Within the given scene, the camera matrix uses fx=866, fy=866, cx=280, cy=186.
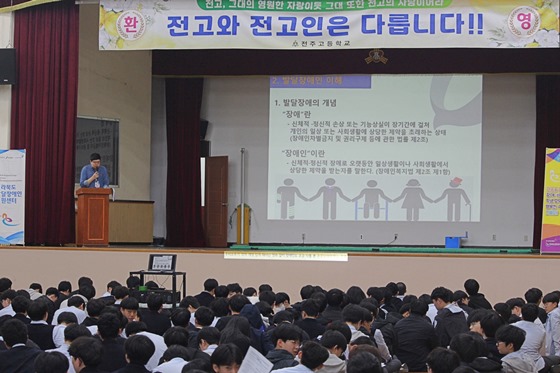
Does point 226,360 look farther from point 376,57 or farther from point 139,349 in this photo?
point 376,57

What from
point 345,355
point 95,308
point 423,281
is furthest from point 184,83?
point 345,355

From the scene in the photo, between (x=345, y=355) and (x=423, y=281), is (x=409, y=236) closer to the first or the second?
(x=423, y=281)

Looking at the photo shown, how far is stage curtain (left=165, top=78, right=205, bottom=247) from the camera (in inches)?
500

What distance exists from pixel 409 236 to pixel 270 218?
201cm

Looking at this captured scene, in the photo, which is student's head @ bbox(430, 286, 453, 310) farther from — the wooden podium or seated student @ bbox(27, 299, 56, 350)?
the wooden podium

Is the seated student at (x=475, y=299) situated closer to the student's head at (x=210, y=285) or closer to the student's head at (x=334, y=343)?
the student's head at (x=210, y=285)

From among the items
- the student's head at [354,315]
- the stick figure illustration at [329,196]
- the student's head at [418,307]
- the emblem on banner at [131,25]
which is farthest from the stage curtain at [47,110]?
the student's head at [354,315]

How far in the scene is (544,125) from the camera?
12.2 metres

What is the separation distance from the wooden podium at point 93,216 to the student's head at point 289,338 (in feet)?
18.2

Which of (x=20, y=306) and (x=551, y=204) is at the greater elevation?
(x=551, y=204)

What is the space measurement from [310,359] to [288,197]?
28.3 feet

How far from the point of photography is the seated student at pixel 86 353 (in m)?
3.56

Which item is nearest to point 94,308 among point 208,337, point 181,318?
point 181,318

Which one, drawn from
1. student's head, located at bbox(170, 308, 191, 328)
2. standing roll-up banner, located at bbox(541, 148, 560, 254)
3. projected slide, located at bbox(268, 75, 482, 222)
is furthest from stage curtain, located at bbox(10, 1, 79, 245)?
student's head, located at bbox(170, 308, 191, 328)
